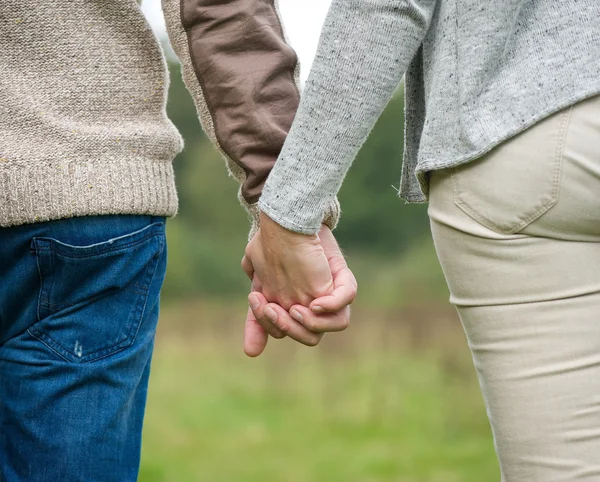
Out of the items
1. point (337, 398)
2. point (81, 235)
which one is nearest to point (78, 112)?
point (81, 235)

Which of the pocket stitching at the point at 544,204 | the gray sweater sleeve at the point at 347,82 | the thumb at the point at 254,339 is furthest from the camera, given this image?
the thumb at the point at 254,339

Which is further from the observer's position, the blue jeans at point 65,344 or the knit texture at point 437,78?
the blue jeans at point 65,344


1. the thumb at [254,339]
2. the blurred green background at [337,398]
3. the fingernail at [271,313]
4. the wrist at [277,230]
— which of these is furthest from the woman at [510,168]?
the blurred green background at [337,398]

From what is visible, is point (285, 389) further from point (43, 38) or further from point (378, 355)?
point (43, 38)

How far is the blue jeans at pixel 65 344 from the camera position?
1.31 meters

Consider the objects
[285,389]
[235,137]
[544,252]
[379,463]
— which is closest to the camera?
[544,252]

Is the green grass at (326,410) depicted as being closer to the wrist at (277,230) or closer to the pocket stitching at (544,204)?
the wrist at (277,230)

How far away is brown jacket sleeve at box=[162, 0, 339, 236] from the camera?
1501 mm

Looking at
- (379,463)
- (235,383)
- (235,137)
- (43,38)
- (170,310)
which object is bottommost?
(170,310)

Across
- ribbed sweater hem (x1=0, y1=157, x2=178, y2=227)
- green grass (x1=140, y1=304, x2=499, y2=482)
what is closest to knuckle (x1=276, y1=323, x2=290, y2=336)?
ribbed sweater hem (x1=0, y1=157, x2=178, y2=227)

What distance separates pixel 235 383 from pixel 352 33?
804 cm

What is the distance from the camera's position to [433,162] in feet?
3.84

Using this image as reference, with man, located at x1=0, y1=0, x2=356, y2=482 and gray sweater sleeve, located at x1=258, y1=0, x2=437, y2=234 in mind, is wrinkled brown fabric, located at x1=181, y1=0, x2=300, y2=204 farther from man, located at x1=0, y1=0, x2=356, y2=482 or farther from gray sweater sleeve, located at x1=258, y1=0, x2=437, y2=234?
gray sweater sleeve, located at x1=258, y1=0, x2=437, y2=234

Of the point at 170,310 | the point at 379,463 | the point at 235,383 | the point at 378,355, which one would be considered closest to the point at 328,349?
the point at 378,355
